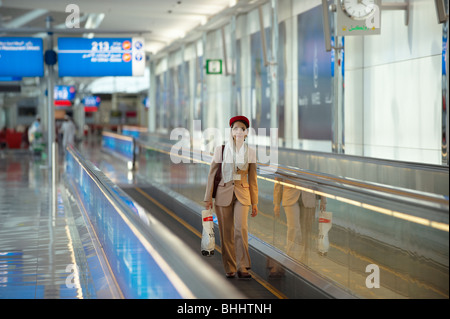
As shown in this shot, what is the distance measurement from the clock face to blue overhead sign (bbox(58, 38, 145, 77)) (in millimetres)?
9860

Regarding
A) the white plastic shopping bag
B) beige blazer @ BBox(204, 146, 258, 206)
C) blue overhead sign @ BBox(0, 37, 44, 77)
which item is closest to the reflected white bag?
beige blazer @ BBox(204, 146, 258, 206)

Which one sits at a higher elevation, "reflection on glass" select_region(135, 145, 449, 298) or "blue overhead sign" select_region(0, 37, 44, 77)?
"blue overhead sign" select_region(0, 37, 44, 77)

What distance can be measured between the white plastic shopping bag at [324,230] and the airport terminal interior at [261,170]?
0.08ft

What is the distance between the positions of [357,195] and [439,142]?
7744 millimetres

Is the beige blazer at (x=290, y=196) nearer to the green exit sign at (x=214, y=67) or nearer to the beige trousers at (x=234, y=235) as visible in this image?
the beige trousers at (x=234, y=235)

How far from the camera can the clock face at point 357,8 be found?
12.8 metres

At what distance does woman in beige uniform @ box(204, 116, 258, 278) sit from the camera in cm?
721

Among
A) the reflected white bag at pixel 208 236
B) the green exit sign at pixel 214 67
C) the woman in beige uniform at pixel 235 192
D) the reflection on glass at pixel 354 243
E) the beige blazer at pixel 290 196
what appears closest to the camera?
the reflection on glass at pixel 354 243

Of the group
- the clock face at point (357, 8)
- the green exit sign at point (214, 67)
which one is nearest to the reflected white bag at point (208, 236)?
the clock face at point (357, 8)

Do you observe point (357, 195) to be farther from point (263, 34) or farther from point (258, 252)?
point (263, 34)

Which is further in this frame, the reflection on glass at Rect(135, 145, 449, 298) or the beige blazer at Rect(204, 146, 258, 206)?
the beige blazer at Rect(204, 146, 258, 206)

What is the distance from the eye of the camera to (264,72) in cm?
2327

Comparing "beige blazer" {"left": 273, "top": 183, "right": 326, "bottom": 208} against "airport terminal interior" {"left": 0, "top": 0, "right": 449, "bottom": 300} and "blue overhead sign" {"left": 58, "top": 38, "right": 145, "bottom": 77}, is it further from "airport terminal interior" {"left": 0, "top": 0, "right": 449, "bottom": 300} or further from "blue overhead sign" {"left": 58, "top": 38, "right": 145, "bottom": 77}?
"blue overhead sign" {"left": 58, "top": 38, "right": 145, "bottom": 77}

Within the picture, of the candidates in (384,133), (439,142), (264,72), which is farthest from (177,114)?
(439,142)
